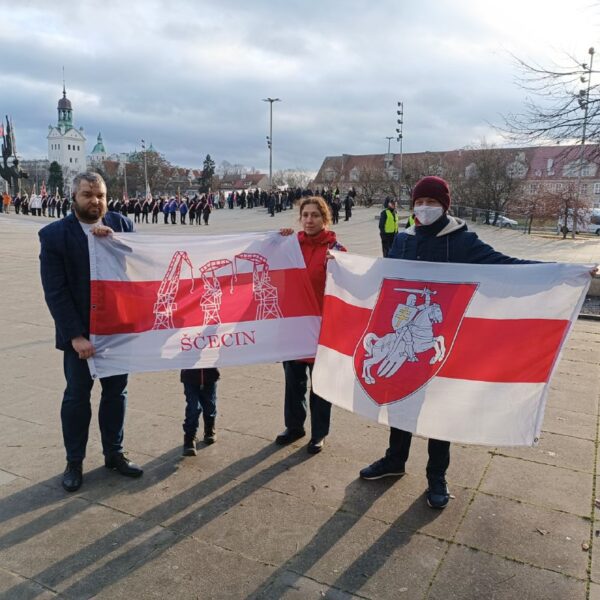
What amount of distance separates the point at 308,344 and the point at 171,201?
119 feet

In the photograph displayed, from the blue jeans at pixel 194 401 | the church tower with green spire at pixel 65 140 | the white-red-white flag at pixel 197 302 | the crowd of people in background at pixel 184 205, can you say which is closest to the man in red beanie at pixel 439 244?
the white-red-white flag at pixel 197 302

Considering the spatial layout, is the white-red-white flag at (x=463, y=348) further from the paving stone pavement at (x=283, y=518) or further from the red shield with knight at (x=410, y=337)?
the paving stone pavement at (x=283, y=518)

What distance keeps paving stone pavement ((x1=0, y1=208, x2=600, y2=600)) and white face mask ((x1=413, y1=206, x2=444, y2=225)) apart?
1874mm

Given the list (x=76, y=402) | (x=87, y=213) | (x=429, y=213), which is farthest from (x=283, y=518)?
(x=87, y=213)

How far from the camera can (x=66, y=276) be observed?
3861 millimetres

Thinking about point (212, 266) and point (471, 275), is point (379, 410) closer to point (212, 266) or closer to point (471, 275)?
point (471, 275)

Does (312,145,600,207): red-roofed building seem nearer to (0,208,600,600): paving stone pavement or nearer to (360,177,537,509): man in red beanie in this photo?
(0,208,600,600): paving stone pavement

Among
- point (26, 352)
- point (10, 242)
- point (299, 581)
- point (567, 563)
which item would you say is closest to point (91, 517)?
point (299, 581)

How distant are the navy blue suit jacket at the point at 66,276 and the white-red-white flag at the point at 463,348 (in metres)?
1.89

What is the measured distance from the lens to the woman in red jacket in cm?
438

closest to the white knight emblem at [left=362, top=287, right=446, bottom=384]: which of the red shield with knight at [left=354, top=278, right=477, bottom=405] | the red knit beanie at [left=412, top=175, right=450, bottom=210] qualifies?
the red shield with knight at [left=354, top=278, right=477, bottom=405]

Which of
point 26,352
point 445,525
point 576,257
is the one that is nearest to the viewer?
point 445,525

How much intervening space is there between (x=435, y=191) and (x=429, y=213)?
0.16 metres

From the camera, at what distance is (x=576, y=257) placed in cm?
2033
